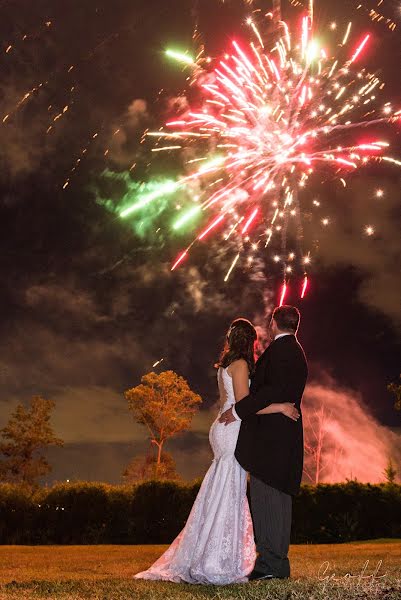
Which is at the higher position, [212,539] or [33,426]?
[33,426]

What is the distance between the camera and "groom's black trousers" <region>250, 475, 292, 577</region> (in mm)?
6473

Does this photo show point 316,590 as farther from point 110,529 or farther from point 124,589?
point 110,529

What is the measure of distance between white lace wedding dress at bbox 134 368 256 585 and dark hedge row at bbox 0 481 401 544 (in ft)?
34.0

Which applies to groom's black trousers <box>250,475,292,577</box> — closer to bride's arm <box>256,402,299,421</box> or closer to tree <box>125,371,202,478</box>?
bride's arm <box>256,402,299,421</box>

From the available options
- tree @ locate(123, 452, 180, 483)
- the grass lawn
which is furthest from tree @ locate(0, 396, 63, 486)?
the grass lawn

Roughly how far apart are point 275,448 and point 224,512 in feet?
2.97

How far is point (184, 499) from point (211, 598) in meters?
12.1

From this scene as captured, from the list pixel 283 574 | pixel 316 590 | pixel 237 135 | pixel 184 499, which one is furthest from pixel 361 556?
pixel 237 135

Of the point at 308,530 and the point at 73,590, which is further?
the point at 308,530

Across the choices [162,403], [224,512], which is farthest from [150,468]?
[224,512]

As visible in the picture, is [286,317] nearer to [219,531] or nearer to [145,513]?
[219,531]

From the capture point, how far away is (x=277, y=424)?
6570 mm

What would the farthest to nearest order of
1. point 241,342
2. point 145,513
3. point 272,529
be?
point 145,513 < point 241,342 < point 272,529

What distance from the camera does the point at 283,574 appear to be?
6461 millimetres
